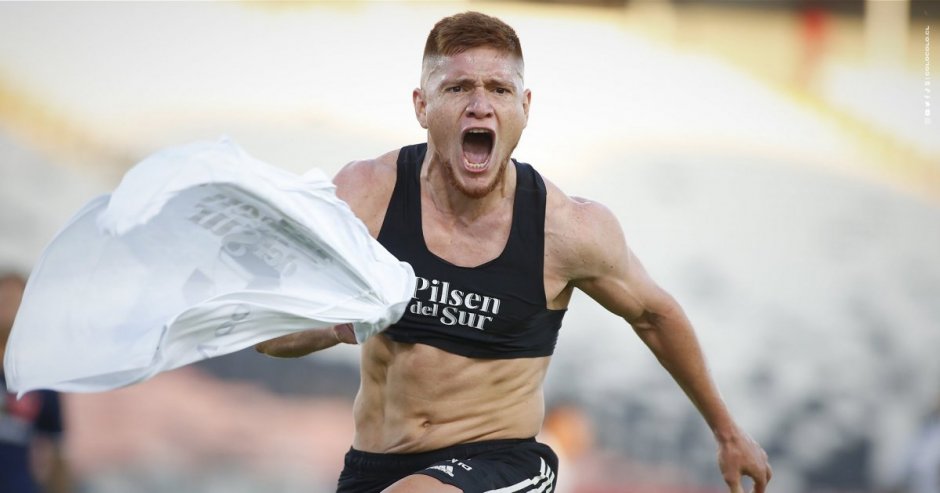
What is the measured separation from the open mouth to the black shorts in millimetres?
889

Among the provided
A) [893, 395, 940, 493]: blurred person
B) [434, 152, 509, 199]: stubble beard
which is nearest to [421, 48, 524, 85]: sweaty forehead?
[434, 152, 509, 199]: stubble beard

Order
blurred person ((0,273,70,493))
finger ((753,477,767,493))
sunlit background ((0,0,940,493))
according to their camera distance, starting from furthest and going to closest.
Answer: sunlit background ((0,0,940,493)) → blurred person ((0,273,70,493)) → finger ((753,477,767,493))

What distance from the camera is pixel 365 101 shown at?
790 centimetres

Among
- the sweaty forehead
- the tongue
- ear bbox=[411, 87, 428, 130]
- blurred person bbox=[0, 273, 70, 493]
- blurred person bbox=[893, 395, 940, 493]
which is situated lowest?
blurred person bbox=[893, 395, 940, 493]

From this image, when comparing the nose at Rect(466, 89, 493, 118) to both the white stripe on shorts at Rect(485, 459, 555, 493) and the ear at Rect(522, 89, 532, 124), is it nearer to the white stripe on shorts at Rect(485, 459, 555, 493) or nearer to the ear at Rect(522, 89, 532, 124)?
the ear at Rect(522, 89, 532, 124)

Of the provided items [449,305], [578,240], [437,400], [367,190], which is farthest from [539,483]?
[367,190]

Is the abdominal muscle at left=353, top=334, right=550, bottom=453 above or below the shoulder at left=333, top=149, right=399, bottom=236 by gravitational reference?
below

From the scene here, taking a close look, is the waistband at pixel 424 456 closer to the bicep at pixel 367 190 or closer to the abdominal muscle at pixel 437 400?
the abdominal muscle at pixel 437 400

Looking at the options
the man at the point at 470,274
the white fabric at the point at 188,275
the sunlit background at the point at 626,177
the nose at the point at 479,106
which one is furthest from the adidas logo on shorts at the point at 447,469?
the sunlit background at the point at 626,177

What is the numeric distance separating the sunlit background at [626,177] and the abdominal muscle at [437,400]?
3868mm

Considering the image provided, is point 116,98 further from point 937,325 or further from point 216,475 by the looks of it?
point 937,325

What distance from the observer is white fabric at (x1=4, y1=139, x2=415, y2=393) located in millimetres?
2994

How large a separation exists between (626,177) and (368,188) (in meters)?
4.29

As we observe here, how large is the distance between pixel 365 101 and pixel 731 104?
2.42 meters
